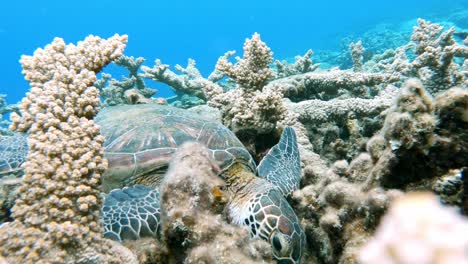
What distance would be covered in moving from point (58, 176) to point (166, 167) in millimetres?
1650

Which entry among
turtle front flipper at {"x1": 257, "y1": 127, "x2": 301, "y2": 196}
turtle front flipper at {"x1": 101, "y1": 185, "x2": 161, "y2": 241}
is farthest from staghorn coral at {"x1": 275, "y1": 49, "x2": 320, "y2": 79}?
turtle front flipper at {"x1": 101, "y1": 185, "x2": 161, "y2": 241}

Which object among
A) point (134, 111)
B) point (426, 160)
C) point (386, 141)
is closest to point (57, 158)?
point (386, 141)

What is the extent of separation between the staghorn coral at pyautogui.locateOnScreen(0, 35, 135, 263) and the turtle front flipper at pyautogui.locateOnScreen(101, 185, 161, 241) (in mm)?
471

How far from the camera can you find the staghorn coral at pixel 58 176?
1.48 m

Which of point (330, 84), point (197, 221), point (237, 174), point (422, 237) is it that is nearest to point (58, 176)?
point (197, 221)

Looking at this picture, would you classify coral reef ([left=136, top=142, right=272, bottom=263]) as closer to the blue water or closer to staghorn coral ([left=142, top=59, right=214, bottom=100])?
staghorn coral ([left=142, top=59, right=214, bottom=100])

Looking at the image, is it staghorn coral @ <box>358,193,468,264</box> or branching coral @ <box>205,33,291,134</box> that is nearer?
staghorn coral @ <box>358,193,468,264</box>

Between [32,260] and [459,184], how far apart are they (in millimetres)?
1966

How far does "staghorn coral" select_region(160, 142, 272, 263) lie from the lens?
58.8 inches

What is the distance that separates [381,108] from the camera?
3.89m

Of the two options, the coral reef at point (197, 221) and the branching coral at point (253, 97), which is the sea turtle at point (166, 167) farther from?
the coral reef at point (197, 221)

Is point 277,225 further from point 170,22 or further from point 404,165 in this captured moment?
point 170,22

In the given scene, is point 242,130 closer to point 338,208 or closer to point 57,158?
point 338,208

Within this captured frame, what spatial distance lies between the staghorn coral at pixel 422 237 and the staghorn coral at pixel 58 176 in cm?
152
